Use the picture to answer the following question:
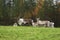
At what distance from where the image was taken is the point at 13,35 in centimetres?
934

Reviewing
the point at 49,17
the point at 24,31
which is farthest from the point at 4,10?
the point at 24,31

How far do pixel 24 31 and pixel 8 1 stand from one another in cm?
1297

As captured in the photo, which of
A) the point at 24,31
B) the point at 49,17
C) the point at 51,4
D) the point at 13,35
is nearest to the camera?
the point at 13,35

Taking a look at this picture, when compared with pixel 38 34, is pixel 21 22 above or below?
below

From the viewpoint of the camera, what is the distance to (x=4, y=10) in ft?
68.6

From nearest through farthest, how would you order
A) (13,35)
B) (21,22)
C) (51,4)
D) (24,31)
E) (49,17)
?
1. (13,35)
2. (24,31)
3. (21,22)
4. (49,17)
5. (51,4)

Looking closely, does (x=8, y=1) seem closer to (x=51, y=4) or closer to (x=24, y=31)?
(x=51, y=4)

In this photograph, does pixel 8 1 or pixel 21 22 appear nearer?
pixel 21 22

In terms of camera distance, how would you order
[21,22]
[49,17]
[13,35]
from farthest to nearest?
1. [49,17]
2. [21,22]
3. [13,35]

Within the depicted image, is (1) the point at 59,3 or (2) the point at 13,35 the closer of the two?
(2) the point at 13,35

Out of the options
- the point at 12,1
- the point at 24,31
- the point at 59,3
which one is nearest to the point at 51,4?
the point at 59,3

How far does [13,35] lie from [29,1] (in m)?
12.8

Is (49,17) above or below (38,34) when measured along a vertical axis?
below

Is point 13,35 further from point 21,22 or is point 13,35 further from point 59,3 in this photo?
point 59,3
